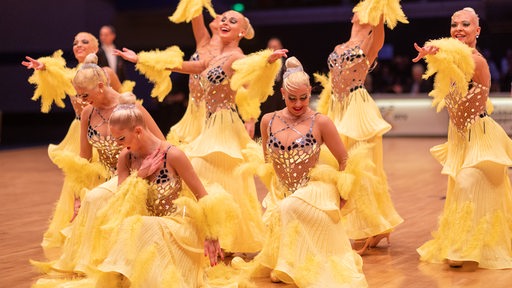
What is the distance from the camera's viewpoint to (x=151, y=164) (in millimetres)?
4305

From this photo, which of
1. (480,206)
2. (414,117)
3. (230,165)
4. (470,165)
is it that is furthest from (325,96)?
(414,117)

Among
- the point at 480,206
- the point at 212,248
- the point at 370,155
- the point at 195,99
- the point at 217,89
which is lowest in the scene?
the point at 480,206

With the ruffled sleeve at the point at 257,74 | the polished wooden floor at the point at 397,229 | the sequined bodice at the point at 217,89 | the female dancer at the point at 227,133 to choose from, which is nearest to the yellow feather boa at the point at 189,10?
the female dancer at the point at 227,133

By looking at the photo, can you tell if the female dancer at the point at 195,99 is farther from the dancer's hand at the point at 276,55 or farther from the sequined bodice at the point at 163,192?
the sequined bodice at the point at 163,192

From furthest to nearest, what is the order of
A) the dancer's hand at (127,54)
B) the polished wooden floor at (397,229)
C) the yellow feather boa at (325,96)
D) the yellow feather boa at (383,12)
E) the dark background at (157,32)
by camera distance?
the dark background at (157,32) < the yellow feather boa at (325,96) < the yellow feather boa at (383,12) < the dancer's hand at (127,54) < the polished wooden floor at (397,229)

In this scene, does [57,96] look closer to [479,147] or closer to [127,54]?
[127,54]

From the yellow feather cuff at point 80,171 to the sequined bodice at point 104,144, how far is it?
0.36 ft

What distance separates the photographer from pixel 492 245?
17.4ft

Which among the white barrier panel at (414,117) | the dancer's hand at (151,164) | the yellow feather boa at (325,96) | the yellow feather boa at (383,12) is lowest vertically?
the white barrier panel at (414,117)

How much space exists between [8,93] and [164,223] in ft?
37.7

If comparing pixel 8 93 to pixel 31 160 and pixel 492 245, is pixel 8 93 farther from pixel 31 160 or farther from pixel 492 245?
pixel 492 245

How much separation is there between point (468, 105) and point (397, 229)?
154 cm

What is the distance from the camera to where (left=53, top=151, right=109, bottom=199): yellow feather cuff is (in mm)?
5352

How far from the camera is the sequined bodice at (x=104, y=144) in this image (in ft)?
17.1
